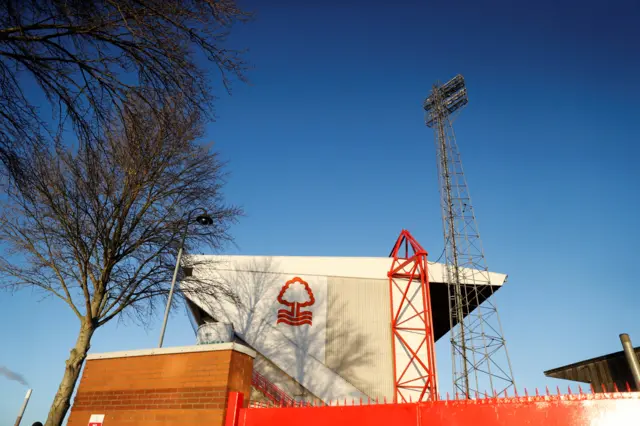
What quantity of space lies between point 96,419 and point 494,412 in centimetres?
A: 651

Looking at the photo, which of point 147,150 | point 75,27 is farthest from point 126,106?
point 147,150

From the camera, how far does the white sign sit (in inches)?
278

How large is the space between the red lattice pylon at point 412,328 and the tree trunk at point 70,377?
16.2 m

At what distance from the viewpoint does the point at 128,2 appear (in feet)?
17.2

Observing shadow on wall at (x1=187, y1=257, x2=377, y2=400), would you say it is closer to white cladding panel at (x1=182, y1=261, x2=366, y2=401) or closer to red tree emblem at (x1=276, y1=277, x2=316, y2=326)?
white cladding panel at (x1=182, y1=261, x2=366, y2=401)

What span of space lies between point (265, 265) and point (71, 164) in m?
14.6

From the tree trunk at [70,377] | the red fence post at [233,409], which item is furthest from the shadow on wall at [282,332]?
the red fence post at [233,409]

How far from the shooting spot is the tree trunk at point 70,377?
958 centimetres

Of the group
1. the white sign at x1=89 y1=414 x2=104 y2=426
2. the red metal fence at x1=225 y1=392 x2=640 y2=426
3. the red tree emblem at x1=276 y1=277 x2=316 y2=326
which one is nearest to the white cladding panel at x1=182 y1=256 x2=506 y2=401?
the red tree emblem at x1=276 y1=277 x2=316 y2=326

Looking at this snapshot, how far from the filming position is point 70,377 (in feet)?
33.1

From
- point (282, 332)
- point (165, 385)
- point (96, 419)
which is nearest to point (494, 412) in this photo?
point (165, 385)

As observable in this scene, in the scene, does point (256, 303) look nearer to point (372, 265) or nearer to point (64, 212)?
point (372, 265)

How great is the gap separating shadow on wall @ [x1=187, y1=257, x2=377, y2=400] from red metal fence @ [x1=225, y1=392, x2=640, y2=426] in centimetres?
1618

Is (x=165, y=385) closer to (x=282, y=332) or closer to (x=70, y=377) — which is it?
(x=70, y=377)
